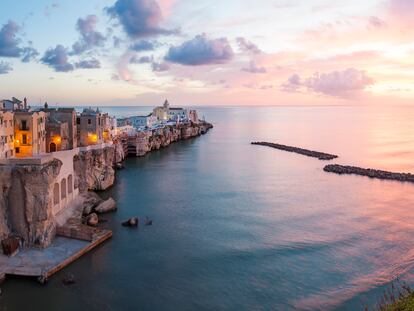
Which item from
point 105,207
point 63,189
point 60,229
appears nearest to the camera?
point 60,229

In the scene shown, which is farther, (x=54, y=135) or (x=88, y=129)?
(x=88, y=129)

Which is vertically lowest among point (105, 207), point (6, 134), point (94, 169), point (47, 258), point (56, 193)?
point (47, 258)

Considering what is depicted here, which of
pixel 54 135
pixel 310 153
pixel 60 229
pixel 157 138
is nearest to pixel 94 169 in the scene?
pixel 54 135

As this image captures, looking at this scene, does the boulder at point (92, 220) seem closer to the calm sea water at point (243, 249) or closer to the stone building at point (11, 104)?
the calm sea water at point (243, 249)

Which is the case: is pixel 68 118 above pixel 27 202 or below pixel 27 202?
above

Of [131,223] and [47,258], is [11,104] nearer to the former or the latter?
[131,223]

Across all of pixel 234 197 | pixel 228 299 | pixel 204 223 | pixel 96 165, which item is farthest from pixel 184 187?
pixel 228 299
